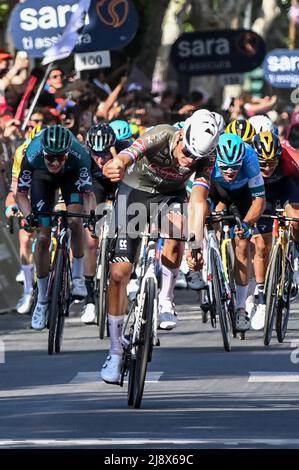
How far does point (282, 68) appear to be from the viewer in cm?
3881

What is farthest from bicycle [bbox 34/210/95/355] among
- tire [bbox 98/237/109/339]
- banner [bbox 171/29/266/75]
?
banner [bbox 171/29/266/75]

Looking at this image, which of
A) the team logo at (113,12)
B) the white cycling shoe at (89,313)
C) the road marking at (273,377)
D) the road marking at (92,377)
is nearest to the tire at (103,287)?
the white cycling shoe at (89,313)

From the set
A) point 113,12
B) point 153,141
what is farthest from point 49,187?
point 113,12

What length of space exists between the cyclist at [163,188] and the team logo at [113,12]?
37.9 feet

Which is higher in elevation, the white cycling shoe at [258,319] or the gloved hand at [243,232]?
the gloved hand at [243,232]

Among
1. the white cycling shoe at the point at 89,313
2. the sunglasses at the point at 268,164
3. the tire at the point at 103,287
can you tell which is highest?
the sunglasses at the point at 268,164

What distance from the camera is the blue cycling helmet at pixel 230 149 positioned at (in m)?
15.3

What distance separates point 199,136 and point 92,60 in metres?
13.3

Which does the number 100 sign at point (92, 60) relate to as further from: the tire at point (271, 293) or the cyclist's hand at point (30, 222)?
the cyclist's hand at point (30, 222)

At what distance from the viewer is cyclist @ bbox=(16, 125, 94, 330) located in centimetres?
1521

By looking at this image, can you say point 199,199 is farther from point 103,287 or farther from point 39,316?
point 103,287

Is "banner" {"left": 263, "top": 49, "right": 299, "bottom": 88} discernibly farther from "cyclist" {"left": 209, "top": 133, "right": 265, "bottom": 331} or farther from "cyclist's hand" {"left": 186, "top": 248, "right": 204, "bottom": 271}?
"cyclist's hand" {"left": 186, "top": 248, "right": 204, "bottom": 271}
